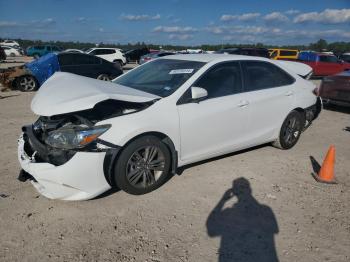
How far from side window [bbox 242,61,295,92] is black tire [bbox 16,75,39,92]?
32.1ft

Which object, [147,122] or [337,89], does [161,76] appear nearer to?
[147,122]

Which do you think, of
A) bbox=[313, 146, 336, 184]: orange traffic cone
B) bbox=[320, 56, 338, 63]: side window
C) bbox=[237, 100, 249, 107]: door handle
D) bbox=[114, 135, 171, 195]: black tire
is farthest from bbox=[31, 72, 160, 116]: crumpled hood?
bbox=[320, 56, 338, 63]: side window

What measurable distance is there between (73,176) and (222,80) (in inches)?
93.8

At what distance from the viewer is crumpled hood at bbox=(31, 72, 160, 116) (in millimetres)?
3348

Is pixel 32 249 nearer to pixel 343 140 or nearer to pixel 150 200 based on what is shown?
pixel 150 200

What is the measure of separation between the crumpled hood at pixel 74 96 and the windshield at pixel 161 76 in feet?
1.26

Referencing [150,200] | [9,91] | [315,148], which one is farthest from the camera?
[9,91]

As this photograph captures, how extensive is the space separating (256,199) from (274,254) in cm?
104

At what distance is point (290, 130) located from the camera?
5551mm

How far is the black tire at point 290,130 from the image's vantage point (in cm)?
541

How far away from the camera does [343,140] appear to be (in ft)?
21.5

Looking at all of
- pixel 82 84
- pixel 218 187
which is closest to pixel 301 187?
pixel 218 187

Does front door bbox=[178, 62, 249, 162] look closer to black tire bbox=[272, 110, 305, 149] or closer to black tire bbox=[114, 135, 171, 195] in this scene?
black tire bbox=[114, 135, 171, 195]

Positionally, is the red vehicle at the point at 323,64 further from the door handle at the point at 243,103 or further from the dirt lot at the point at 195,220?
the door handle at the point at 243,103
